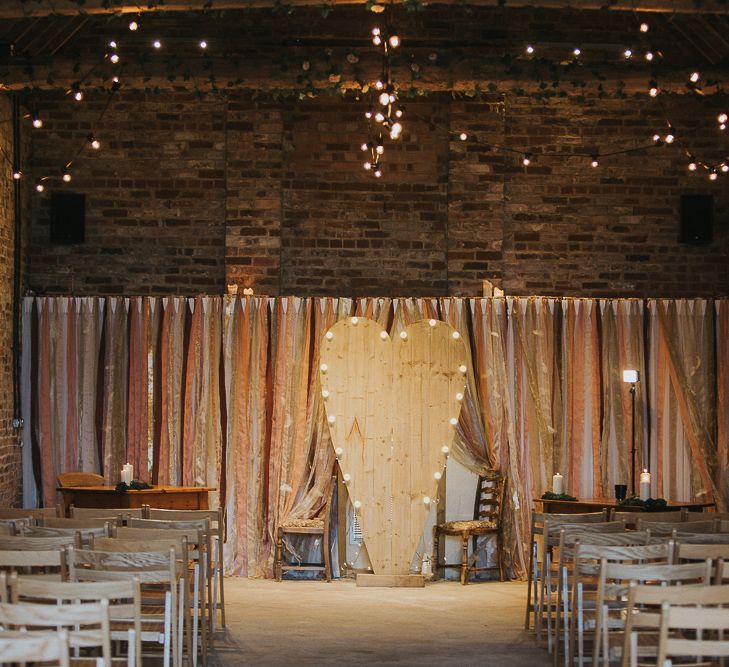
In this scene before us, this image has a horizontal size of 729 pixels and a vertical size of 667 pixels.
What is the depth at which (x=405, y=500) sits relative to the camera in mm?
10773

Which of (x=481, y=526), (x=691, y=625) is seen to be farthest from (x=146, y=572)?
(x=481, y=526)

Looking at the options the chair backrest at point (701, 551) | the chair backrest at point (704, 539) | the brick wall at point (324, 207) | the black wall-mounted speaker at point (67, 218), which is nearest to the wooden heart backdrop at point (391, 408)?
the brick wall at point (324, 207)

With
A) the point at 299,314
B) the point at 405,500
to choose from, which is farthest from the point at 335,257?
the point at 405,500

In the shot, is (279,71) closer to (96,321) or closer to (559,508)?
(96,321)

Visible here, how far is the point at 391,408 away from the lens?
1095 cm

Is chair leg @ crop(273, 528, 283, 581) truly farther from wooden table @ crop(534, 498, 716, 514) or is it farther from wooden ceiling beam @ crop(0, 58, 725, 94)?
wooden ceiling beam @ crop(0, 58, 725, 94)

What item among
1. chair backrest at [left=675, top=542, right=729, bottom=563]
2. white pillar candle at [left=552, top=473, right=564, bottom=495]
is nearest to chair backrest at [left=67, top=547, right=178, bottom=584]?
chair backrest at [left=675, top=542, right=729, bottom=563]

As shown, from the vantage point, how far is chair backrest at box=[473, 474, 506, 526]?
1123 centimetres

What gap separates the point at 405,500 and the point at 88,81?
4677 mm

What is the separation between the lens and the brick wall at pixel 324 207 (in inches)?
475

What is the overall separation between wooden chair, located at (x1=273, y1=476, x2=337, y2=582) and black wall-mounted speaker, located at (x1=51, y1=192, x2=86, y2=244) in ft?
11.8

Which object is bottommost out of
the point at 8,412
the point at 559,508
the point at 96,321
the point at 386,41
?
the point at 559,508

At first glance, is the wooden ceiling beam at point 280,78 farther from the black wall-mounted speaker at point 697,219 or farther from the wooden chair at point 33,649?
the wooden chair at point 33,649

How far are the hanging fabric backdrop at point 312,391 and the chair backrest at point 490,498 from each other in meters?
0.14
